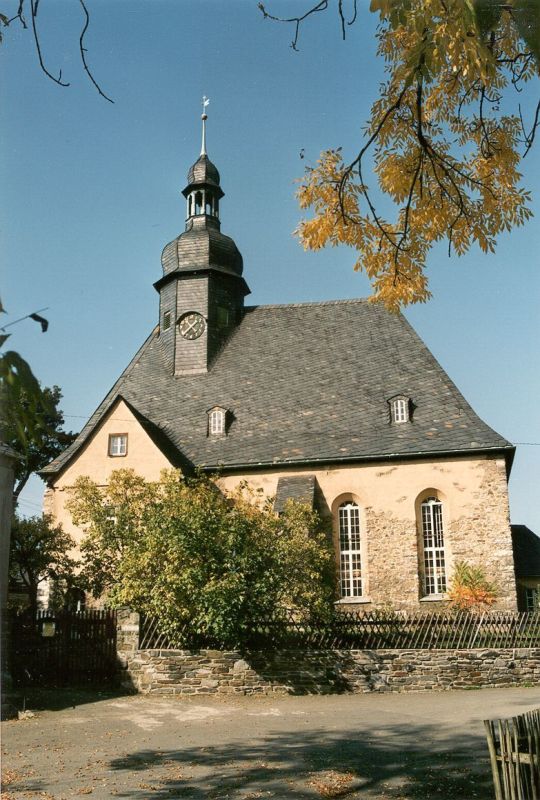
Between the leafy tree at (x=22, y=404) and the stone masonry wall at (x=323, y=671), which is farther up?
the leafy tree at (x=22, y=404)

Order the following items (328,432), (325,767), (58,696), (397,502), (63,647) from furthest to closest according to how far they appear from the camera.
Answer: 1. (328,432)
2. (397,502)
3. (63,647)
4. (58,696)
5. (325,767)

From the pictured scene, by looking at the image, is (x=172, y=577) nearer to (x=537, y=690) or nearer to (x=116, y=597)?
(x=116, y=597)

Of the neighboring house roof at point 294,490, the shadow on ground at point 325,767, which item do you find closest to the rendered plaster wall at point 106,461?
the neighboring house roof at point 294,490

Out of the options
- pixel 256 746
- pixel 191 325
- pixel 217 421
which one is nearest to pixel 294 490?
pixel 217 421

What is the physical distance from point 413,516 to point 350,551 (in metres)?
2.34

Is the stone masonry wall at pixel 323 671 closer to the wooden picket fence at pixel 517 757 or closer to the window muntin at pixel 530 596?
the wooden picket fence at pixel 517 757

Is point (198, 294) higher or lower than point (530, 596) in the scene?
higher

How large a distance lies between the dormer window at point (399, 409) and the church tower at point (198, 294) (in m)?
7.63

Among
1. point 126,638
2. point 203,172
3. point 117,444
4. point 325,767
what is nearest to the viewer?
point 325,767

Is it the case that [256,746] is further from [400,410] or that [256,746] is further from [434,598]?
[400,410]

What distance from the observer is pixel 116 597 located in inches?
658

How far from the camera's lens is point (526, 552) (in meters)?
28.4

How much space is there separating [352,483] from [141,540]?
369 inches

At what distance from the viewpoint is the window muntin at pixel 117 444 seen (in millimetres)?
24406
